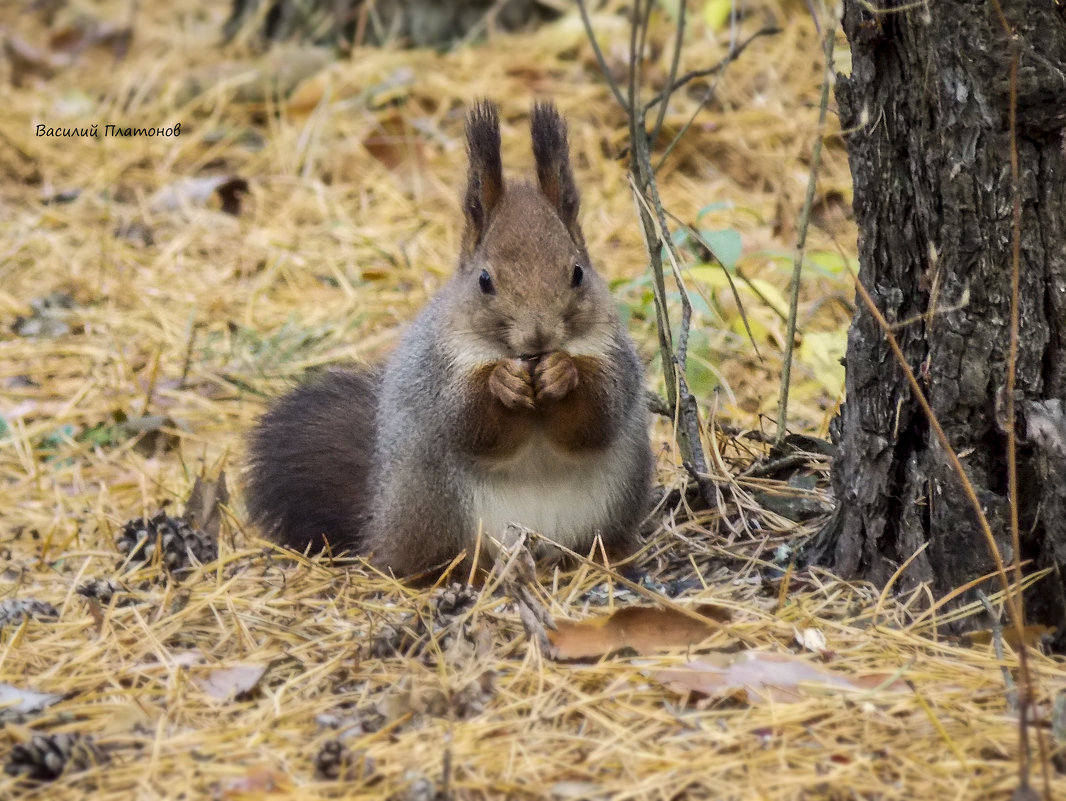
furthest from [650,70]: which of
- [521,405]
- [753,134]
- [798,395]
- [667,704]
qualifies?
[667,704]

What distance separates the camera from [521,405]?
83.3 inches

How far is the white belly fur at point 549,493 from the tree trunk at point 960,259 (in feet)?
1.70

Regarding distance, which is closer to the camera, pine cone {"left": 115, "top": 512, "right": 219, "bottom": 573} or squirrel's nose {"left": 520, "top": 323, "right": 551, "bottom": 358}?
squirrel's nose {"left": 520, "top": 323, "right": 551, "bottom": 358}

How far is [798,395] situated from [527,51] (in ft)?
7.76

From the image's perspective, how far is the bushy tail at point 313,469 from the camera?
7.89 feet

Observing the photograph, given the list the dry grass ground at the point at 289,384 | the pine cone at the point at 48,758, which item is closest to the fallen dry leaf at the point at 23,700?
the dry grass ground at the point at 289,384

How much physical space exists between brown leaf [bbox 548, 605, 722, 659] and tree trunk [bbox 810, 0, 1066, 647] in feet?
1.24

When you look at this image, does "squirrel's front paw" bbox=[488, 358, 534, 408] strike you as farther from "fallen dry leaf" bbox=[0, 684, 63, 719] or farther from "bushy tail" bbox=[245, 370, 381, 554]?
"fallen dry leaf" bbox=[0, 684, 63, 719]

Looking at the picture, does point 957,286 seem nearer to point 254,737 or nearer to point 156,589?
point 254,737

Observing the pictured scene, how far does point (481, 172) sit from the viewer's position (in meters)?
2.19

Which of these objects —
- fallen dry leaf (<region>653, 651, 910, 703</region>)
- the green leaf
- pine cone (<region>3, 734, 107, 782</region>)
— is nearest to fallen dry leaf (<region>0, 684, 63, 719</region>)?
pine cone (<region>3, 734, 107, 782</region>)

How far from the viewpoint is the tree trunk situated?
1.66 m

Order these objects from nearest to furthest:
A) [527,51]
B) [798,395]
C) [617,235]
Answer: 1. [798,395]
2. [617,235]
3. [527,51]

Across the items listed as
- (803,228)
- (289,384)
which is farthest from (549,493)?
(289,384)
